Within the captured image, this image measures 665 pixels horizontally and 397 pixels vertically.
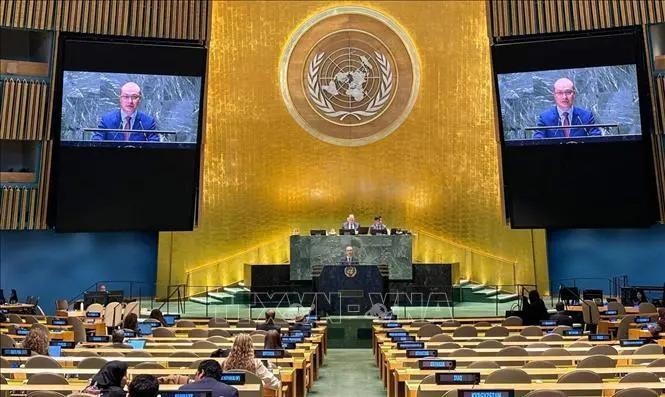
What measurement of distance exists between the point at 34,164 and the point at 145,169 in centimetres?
399

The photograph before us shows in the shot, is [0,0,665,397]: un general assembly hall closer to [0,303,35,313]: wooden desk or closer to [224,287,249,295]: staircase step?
[0,303,35,313]: wooden desk

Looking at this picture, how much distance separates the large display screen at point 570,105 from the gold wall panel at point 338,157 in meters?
2.16

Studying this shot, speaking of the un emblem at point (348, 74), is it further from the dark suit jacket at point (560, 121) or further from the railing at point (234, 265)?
the dark suit jacket at point (560, 121)

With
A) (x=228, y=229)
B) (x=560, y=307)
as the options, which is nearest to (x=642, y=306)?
(x=560, y=307)

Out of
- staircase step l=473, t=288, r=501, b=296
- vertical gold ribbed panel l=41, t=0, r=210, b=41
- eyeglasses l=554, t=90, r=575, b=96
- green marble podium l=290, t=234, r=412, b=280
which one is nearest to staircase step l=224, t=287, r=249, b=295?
green marble podium l=290, t=234, r=412, b=280

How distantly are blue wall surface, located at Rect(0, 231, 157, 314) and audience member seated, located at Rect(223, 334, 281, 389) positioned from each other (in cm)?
1372

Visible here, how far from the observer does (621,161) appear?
1596 cm

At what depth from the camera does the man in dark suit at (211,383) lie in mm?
4285

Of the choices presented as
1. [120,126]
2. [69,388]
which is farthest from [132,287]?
[69,388]

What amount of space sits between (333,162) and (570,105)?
Answer: 6.90 meters

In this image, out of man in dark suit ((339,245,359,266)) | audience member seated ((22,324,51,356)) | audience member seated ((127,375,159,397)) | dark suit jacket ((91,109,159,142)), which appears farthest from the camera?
dark suit jacket ((91,109,159,142))

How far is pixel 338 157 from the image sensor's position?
19.5 meters

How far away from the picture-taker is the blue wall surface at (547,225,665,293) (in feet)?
56.7

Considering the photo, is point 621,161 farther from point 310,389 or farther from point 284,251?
point 310,389
